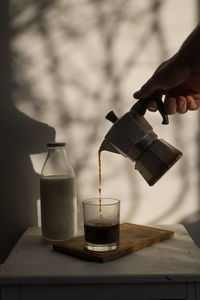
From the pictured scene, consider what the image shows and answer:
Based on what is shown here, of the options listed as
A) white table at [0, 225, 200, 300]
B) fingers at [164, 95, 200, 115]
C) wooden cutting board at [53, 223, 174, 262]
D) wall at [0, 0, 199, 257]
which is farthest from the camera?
wall at [0, 0, 199, 257]

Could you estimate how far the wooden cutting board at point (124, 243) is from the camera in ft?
3.43

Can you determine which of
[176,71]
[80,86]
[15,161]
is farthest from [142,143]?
[15,161]

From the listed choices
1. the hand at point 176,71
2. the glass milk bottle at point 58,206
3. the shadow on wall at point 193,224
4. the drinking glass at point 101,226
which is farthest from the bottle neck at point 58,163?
the shadow on wall at point 193,224

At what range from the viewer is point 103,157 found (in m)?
1.46

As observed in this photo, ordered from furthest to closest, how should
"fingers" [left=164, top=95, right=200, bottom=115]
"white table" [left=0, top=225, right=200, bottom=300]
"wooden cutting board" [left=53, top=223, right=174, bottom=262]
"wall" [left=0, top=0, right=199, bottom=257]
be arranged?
"wall" [left=0, top=0, right=199, bottom=257]
"fingers" [left=164, top=95, right=200, bottom=115]
"wooden cutting board" [left=53, top=223, right=174, bottom=262]
"white table" [left=0, top=225, right=200, bottom=300]

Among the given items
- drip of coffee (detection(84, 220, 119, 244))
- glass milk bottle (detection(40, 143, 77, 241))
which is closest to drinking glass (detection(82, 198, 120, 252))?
drip of coffee (detection(84, 220, 119, 244))

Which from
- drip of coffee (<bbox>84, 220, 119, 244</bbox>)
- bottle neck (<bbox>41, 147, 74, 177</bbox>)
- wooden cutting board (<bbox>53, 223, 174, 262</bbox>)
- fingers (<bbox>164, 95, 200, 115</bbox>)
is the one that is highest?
fingers (<bbox>164, 95, 200, 115</bbox>)

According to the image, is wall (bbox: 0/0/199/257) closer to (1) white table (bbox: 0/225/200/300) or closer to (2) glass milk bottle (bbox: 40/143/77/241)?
(2) glass milk bottle (bbox: 40/143/77/241)

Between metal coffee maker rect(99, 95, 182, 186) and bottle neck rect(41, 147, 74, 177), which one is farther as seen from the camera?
bottle neck rect(41, 147, 74, 177)

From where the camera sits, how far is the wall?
1.43 metres

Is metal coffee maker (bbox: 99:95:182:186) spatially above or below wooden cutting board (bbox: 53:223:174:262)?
above

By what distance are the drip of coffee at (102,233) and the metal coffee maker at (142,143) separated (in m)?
0.17

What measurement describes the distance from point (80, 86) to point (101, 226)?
22.4 inches
